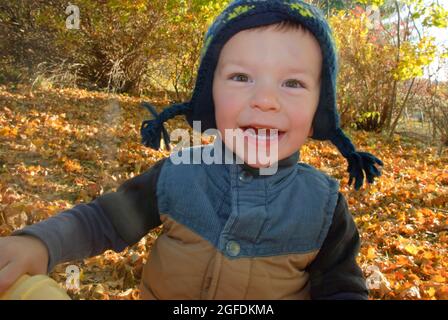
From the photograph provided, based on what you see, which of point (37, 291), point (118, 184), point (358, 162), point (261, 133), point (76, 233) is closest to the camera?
point (37, 291)

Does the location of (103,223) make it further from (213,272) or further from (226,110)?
(226,110)

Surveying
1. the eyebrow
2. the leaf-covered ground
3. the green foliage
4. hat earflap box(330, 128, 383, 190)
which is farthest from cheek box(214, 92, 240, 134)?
the green foliage

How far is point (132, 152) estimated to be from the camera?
5199mm

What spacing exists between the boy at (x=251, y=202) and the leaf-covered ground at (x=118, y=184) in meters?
1.05

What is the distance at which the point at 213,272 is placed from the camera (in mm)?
1487

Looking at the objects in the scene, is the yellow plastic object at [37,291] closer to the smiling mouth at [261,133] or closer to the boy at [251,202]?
the boy at [251,202]

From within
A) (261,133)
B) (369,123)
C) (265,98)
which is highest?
(265,98)

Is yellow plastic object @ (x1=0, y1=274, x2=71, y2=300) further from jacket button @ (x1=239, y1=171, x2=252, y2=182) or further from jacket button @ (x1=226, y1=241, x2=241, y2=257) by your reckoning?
jacket button @ (x1=239, y1=171, x2=252, y2=182)

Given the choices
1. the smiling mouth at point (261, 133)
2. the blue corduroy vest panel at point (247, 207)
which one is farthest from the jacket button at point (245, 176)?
the smiling mouth at point (261, 133)

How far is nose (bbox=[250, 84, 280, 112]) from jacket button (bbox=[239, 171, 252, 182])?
254mm

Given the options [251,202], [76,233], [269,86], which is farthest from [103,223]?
[269,86]

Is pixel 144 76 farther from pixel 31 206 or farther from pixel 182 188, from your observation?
pixel 182 188

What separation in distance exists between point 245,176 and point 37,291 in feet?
2.69

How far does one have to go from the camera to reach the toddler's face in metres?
1.47
